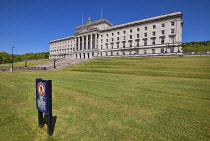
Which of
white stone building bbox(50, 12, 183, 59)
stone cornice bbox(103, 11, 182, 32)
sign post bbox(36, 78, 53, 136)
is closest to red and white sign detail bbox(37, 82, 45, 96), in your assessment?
sign post bbox(36, 78, 53, 136)

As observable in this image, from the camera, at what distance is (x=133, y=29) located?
2280 inches

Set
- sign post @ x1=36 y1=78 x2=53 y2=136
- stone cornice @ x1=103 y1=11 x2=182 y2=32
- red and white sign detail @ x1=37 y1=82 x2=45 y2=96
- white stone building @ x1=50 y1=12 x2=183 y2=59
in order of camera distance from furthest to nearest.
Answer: white stone building @ x1=50 y1=12 x2=183 y2=59, stone cornice @ x1=103 y1=11 x2=182 y2=32, red and white sign detail @ x1=37 y1=82 x2=45 y2=96, sign post @ x1=36 y1=78 x2=53 y2=136

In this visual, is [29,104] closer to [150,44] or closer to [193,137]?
[193,137]

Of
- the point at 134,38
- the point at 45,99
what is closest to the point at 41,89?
the point at 45,99

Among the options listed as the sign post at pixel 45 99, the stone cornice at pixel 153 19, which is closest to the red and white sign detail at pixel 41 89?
the sign post at pixel 45 99

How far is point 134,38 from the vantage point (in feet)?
189

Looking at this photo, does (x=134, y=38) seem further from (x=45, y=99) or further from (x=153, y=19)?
(x=45, y=99)

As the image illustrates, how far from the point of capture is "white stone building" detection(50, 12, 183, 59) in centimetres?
4719

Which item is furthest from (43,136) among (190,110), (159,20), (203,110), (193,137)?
(159,20)

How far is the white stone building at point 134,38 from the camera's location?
155 feet

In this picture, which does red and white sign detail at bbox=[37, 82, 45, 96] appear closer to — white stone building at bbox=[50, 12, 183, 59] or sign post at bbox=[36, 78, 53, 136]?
sign post at bbox=[36, 78, 53, 136]

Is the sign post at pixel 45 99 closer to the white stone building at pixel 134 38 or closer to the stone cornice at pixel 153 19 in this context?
the white stone building at pixel 134 38

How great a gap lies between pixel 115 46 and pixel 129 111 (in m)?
61.0

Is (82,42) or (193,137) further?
(82,42)
